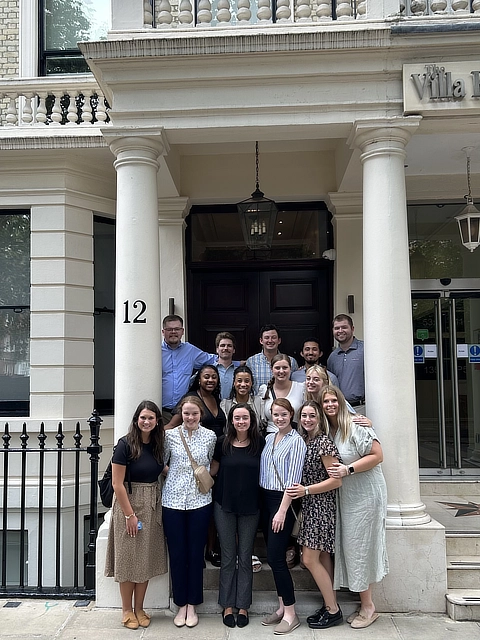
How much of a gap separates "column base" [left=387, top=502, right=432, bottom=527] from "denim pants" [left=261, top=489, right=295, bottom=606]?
1.02 metres

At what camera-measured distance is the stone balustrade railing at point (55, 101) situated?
7.76 metres

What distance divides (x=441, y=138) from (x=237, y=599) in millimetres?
4799

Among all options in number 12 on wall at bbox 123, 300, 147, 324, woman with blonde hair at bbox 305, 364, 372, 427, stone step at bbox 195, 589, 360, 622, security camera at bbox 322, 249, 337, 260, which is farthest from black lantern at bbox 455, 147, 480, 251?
stone step at bbox 195, 589, 360, 622

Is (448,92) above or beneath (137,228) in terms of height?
above

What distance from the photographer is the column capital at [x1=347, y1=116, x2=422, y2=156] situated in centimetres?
549

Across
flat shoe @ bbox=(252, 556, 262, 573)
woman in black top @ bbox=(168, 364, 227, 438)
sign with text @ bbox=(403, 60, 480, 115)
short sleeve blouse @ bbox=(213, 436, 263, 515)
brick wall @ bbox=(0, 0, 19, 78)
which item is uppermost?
brick wall @ bbox=(0, 0, 19, 78)

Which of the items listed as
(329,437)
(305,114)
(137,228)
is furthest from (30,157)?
(329,437)

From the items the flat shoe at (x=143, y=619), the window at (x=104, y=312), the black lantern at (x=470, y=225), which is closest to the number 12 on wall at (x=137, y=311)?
the flat shoe at (x=143, y=619)

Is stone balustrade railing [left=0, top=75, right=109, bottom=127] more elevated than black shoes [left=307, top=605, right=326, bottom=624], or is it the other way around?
stone balustrade railing [left=0, top=75, right=109, bottom=127]

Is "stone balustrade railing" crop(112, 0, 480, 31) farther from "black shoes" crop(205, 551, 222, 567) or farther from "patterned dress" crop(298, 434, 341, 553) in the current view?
"black shoes" crop(205, 551, 222, 567)

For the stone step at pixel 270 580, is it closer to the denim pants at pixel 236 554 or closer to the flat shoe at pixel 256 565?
the flat shoe at pixel 256 565

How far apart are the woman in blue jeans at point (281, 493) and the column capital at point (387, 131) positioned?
2.54 metres

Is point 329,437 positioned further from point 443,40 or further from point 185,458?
point 443,40

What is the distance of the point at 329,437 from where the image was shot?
4895mm
